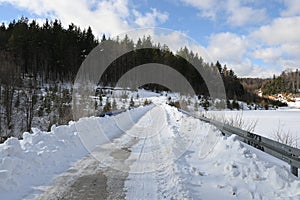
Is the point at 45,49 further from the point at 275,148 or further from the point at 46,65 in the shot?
the point at 275,148

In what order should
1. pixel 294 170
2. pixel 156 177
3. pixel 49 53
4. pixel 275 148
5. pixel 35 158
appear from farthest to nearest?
1. pixel 49 53
2. pixel 35 158
3. pixel 156 177
4. pixel 275 148
5. pixel 294 170

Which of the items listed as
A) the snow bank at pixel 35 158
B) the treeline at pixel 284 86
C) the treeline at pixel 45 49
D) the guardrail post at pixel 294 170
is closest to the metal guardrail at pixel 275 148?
the guardrail post at pixel 294 170

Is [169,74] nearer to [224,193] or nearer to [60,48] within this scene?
[60,48]

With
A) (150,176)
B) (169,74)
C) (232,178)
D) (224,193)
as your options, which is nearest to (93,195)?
(150,176)

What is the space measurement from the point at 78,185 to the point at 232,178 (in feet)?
9.78

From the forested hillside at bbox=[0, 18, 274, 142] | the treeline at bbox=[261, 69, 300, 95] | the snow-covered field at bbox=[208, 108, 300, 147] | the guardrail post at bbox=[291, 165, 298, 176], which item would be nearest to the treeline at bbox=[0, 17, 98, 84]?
the forested hillside at bbox=[0, 18, 274, 142]

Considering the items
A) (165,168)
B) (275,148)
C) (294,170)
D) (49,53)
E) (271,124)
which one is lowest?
(271,124)

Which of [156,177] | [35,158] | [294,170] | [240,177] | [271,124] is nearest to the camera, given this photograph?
[294,170]

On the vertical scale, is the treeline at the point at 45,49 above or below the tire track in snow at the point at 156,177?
above

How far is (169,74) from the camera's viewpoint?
4647 centimetres

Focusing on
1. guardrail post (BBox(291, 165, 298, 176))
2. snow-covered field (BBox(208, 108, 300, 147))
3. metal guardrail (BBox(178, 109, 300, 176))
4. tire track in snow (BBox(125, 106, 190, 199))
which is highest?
metal guardrail (BBox(178, 109, 300, 176))

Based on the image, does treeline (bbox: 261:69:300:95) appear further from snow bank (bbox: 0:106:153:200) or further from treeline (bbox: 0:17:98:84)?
snow bank (bbox: 0:106:153:200)

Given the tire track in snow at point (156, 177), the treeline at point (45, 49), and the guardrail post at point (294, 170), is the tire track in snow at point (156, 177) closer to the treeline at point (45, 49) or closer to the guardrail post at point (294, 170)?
the guardrail post at point (294, 170)

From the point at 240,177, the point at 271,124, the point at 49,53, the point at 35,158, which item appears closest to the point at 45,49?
the point at 49,53
